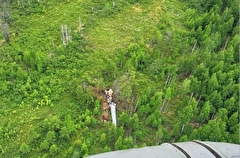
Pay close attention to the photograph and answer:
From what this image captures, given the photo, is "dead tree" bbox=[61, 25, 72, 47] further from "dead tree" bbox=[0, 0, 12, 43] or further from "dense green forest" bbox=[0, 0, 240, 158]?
"dead tree" bbox=[0, 0, 12, 43]

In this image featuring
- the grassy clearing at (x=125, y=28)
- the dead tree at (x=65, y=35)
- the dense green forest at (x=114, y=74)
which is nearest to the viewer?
the dense green forest at (x=114, y=74)

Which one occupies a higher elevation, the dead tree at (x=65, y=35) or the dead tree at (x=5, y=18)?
the dead tree at (x=5, y=18)

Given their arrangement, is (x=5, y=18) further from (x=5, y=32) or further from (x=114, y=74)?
→ (x=114, y=74)

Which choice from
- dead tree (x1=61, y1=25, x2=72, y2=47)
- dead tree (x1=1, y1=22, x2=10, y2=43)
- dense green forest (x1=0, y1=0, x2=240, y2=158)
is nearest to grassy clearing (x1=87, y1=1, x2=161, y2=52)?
dense green forest (x1=0, y1=0, x2=240, y2=158)

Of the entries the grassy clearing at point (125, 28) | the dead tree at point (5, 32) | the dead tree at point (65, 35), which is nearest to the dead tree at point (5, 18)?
the dead tree at point (5, 32)

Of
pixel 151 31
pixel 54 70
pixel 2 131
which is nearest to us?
pixel 2 131

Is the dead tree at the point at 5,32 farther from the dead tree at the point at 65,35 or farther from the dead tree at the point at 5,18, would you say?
the dead tree at the point at 65,35

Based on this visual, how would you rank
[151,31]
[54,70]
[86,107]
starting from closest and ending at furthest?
[86,107], [54,70], [151,31]

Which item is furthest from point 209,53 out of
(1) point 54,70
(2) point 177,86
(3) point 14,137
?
(3) point 14,137

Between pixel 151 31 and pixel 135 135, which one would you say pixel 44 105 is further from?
pixel 151 31
